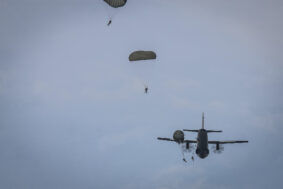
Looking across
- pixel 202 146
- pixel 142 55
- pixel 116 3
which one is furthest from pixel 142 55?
pixel 202 146

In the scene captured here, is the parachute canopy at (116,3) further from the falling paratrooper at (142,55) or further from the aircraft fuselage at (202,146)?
the aircraft fuselage at (202,146)

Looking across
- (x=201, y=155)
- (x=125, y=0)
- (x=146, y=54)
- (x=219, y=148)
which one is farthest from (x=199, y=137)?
(x=125, y=0)

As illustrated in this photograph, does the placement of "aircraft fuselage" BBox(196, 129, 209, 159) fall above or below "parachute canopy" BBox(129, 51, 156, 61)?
below

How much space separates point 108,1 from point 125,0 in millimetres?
2709

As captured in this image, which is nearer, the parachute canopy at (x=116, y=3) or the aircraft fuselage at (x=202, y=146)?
the parachute canopy at (x=116, y=3)

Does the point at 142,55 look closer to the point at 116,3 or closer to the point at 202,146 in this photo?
the point at 116,3

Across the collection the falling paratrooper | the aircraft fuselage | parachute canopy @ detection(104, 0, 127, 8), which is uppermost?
parachute canopy @ detection(104, 0, 127, 8)

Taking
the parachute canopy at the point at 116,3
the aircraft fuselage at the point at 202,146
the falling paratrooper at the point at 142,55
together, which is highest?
the parachute canopy at the point at 116,3

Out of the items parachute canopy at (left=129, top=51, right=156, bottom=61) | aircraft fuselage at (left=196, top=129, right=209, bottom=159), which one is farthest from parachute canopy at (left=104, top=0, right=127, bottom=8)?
aircraft fuselage at (left=196, top=129, right=209, bottom=159)

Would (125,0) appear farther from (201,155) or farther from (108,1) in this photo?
(201,155)

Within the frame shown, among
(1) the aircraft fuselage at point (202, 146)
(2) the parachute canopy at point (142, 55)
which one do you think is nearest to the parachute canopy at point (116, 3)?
(2) the parachute canopy at point (142, 55)

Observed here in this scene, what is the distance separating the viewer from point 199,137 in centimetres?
6725

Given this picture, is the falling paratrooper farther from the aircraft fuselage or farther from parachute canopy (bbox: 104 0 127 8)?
the aircraft fuselage

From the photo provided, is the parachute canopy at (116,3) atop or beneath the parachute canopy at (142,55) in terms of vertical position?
atop
